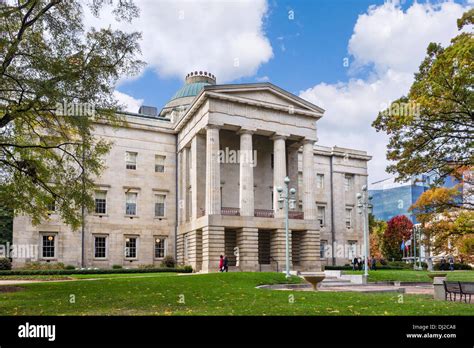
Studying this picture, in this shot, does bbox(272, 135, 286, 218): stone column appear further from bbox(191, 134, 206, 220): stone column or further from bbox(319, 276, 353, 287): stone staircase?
bbox(319, 276, 353, 287): stone staircase

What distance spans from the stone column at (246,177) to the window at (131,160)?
11.8 metres

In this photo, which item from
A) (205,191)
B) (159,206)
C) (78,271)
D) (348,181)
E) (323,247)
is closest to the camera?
(78,271)

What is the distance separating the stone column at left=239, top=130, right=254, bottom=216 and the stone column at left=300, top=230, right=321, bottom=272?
21.1 feet

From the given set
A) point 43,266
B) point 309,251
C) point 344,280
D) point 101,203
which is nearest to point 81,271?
point 43,266

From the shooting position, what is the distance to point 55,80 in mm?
19266

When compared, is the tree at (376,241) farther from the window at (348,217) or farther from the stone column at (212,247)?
the stone column at (212,247)

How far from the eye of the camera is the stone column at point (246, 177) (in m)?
44.3

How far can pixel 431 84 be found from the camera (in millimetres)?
20672

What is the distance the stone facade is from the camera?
4372 cm

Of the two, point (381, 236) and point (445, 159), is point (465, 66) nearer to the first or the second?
point (445, 159)

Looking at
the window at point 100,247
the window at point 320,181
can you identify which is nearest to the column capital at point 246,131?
the window at point 100,247

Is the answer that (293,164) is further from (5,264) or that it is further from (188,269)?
(5,264)

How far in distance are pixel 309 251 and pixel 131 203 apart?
18269 mm
